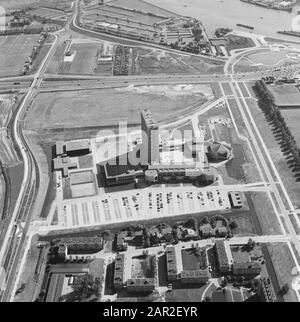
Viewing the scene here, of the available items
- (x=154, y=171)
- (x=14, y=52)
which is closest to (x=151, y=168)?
(x=154, y=171)

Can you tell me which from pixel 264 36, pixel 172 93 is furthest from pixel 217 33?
pixel 172 93

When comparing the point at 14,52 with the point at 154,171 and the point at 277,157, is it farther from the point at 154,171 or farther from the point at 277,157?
the point at 277,157

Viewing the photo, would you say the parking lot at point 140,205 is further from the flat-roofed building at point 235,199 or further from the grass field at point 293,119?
the grass field at point 293,119

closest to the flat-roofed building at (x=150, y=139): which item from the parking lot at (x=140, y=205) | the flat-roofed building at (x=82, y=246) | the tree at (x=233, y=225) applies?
the parking lot at (x=140, y=205)

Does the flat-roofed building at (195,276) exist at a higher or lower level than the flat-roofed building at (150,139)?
lower

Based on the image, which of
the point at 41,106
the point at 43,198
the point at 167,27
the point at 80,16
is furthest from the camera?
the point at 80,16

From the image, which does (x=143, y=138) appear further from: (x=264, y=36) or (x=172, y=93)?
(x=264, y=36)
